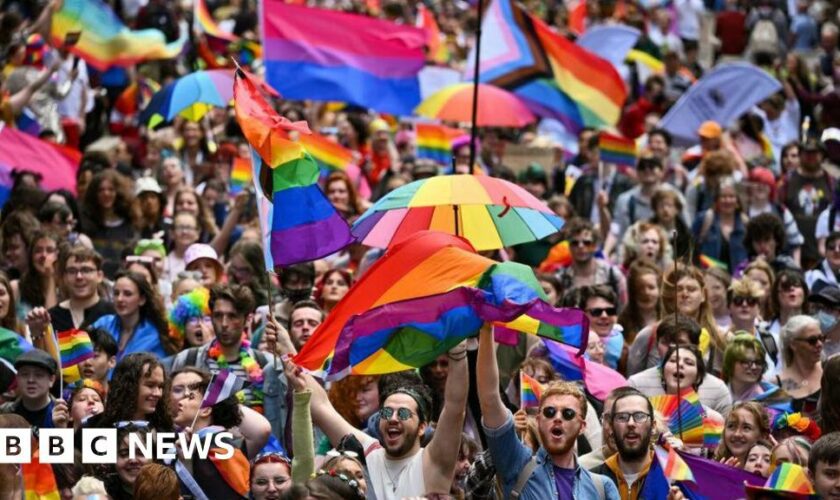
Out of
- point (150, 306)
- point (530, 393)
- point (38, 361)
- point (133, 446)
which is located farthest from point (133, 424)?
point (150, 306)

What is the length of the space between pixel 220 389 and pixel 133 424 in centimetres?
48

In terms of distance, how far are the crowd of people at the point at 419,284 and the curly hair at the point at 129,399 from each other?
0.04 ft

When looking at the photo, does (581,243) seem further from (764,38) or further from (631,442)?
(764,38)

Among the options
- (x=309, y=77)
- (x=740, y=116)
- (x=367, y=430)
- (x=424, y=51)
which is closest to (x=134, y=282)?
(x=367, y=430)

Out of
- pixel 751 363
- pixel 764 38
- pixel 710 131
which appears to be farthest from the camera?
pixel 764 38

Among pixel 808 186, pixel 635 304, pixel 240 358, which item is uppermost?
pixel 240 358

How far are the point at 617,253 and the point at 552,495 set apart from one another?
6802 millimetres

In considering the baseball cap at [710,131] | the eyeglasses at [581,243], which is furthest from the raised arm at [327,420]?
the baseball cap at [710,131]

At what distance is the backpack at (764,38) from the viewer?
25.0 meters

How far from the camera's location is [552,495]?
28.2 feet

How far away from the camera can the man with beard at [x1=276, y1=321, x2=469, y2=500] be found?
27.5 ft

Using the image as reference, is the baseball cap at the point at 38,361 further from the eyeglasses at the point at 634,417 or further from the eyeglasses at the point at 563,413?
the eyeglasses at the point at 634,417

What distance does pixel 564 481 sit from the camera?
8695mm

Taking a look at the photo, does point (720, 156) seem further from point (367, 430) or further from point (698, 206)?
point (367, 430)
